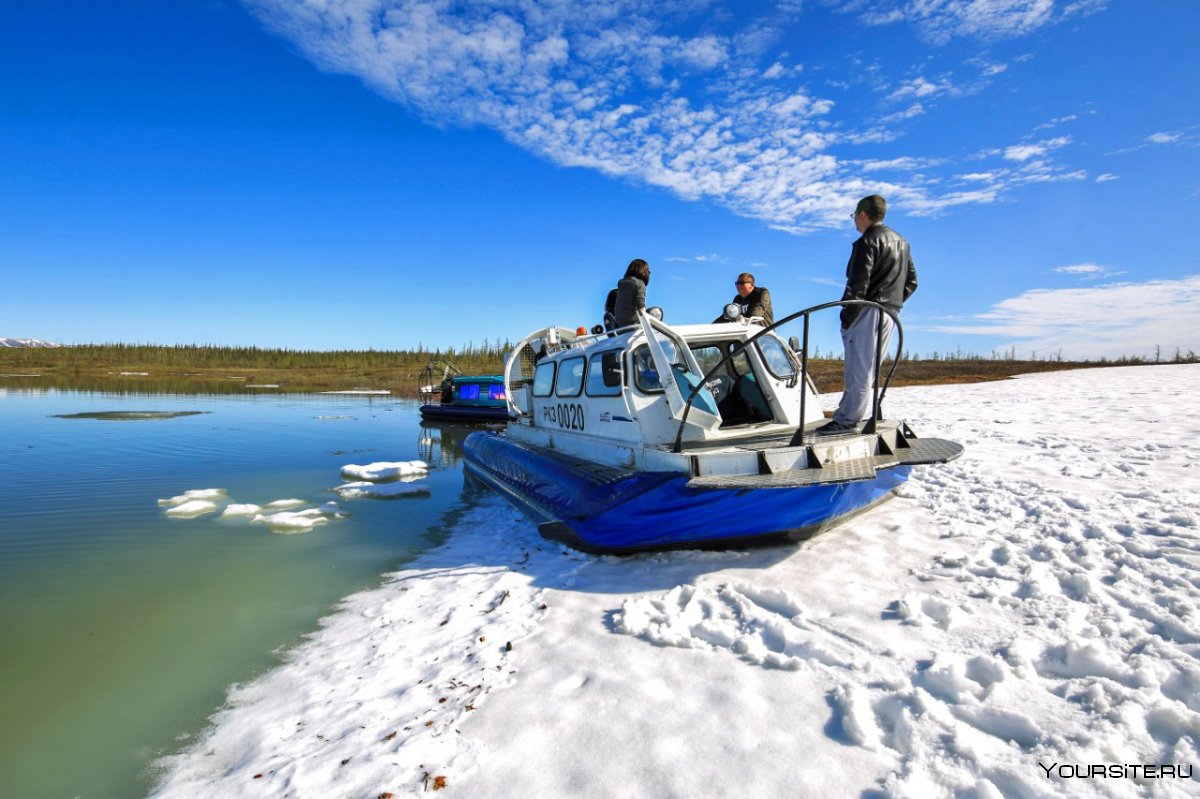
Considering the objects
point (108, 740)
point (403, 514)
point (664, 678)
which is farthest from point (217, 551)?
point (664, 678)

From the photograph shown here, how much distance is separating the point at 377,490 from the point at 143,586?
417 cm

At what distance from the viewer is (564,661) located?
3771mm

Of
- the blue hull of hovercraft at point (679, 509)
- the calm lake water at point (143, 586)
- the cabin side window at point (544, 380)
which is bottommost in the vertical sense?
the calm lake water at point (143, 586)

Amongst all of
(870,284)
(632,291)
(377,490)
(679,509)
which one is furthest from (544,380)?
(870,284)

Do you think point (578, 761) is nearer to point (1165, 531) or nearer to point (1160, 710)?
point (1160, 710)

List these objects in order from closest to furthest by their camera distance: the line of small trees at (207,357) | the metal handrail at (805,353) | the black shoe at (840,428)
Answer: the metal handrail at (805,353) → the black shoe at (840,428) → the line of small trees at (207,357)

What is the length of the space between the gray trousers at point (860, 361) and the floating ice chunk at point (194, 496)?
9233mm

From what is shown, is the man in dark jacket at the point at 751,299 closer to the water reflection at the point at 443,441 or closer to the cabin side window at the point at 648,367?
the cabin side window at the point at 648,367

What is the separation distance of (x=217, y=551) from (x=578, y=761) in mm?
6009

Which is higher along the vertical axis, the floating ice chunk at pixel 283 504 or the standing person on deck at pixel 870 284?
the standing person on deck at pixel 870 284

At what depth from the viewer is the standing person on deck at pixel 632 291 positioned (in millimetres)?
7059

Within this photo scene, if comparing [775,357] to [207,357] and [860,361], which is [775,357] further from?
[207,357]

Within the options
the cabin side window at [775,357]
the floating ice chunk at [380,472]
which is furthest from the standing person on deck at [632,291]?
the floating ice chunk at [380,472]

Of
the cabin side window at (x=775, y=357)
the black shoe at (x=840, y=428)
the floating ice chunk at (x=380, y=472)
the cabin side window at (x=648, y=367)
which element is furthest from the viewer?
the floating ice chunk at (x=380, y=472)
